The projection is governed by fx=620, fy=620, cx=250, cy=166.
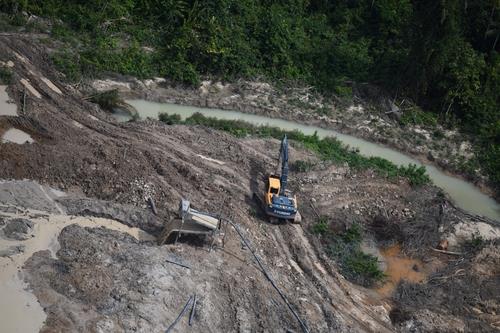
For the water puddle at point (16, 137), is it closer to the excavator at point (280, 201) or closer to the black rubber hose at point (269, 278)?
the black rubber hose at point (269, 278)

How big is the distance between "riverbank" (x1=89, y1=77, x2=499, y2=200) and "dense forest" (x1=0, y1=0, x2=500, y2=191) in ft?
2.61

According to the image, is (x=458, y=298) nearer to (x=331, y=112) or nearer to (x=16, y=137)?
(x=331, y=112)

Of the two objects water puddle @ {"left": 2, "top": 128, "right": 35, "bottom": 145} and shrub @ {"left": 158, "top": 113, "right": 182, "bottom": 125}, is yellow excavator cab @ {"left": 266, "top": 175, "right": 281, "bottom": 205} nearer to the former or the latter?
shrub @ {"left": 158, "top": 113, "right": 182, "bottom": 125}

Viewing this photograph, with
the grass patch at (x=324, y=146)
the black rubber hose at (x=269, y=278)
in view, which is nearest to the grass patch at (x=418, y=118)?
the grass patch at (x=324, y=146)

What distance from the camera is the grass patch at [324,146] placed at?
2908cm

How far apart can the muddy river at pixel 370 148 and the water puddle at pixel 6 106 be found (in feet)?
16.8

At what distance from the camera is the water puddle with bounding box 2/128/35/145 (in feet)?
78.7

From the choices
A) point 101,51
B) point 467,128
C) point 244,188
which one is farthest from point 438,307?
point 101,51

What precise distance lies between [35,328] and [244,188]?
10870mm

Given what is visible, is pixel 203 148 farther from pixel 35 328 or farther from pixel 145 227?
pixel 35 328

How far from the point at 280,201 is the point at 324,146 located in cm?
762

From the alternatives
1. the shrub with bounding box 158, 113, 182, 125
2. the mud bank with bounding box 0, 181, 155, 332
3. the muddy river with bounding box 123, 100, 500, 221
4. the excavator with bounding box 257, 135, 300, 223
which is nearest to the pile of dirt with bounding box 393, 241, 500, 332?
the excavator with bounding box 257, 135, 300, 223

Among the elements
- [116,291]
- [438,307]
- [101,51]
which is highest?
[101,51]

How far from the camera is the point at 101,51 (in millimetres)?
33250
